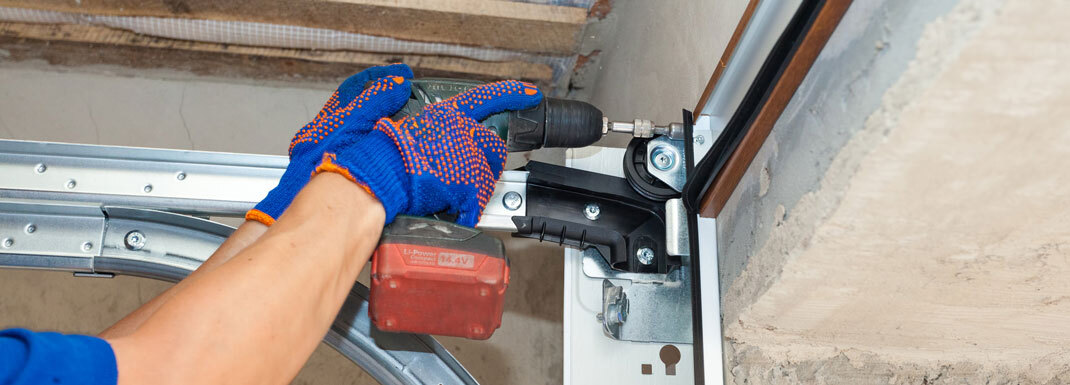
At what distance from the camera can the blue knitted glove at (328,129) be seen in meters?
0.87

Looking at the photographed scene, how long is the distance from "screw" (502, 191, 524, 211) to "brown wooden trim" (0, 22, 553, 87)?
1113 mm

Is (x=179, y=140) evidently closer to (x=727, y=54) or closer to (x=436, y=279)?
(x=436, y=279)

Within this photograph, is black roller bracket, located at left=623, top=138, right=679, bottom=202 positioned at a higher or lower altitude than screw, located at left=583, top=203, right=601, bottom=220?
higher

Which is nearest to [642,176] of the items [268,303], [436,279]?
[436,279]

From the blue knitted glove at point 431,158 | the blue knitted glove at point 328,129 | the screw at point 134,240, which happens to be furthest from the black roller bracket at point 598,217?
the screw at point 134,240

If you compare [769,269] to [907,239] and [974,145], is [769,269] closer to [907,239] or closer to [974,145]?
[907,239]

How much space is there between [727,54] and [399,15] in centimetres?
116

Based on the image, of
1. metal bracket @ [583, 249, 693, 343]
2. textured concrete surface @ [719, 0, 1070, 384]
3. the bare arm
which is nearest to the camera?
textured concrete surface @ [719, 0, 1070, 384]

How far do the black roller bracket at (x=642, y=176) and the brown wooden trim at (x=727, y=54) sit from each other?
94mm

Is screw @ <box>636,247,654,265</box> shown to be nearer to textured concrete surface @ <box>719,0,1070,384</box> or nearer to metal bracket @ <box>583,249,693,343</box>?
metal bracket @ <box>583,249,693,343</box>

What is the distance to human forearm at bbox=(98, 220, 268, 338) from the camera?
0.73 meters

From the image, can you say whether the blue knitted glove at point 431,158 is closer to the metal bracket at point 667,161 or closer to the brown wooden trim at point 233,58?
the metal bracket at point 667,161

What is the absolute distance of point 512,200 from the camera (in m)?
1.01

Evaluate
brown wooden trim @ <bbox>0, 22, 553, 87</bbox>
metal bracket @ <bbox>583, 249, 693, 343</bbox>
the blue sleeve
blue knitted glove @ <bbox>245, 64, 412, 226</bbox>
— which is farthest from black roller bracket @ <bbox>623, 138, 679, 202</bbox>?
brown wooden trim @ <bbox>0, 22, 553, 87</bbox>
